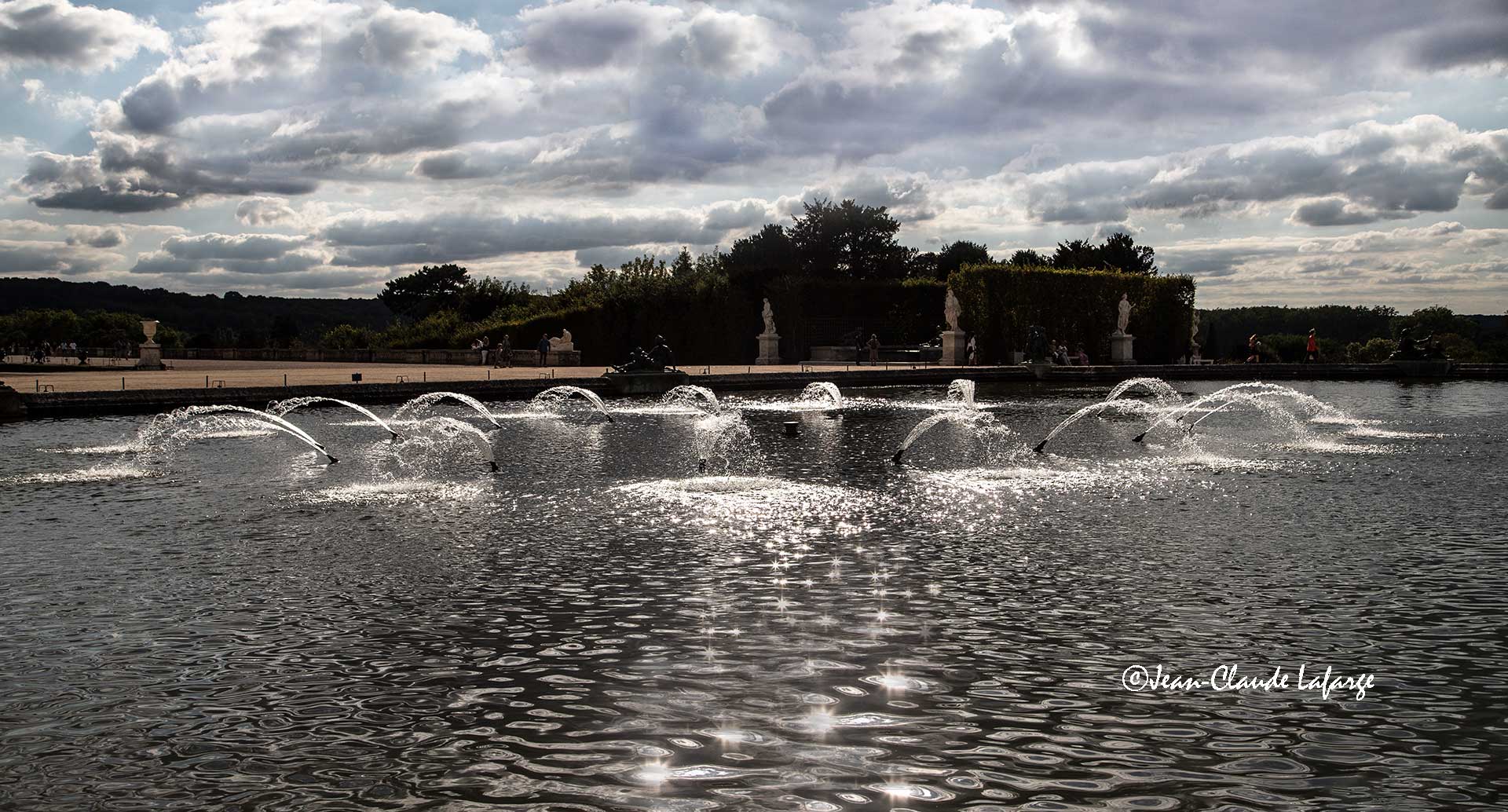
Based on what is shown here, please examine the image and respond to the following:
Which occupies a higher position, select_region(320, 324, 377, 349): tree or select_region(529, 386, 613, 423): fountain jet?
select_region(320, 324, 377, 349): tree

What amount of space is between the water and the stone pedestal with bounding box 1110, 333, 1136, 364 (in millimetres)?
40470

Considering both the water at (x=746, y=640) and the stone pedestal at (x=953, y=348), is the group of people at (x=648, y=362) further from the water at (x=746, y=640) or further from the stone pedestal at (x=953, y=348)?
the water at (x=746, y=640)

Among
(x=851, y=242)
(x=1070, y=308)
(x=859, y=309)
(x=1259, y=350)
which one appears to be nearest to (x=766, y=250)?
(x=851, y=242)

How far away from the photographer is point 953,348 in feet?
169

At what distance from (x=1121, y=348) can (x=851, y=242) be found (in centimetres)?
3064

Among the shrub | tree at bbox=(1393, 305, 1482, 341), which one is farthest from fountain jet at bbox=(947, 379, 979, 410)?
tree at bbox=(1393, 305, 1482, 341)

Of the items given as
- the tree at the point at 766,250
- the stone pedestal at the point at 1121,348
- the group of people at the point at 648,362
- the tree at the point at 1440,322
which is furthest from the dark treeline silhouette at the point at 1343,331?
the group of people at the point at 648,362

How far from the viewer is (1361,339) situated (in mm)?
113750

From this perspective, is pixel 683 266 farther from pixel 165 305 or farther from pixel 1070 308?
pixel 165 305

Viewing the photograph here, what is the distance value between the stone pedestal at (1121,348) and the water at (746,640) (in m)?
40.5

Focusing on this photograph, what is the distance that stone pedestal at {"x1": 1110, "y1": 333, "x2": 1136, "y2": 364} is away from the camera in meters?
54.6

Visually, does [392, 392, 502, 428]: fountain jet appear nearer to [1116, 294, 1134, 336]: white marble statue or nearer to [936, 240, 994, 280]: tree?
[1116, 294, 1134, 336]: white marble statue

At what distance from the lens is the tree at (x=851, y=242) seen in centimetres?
8056

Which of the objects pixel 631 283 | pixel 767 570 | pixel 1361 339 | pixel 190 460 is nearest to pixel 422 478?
pixel 190 460
